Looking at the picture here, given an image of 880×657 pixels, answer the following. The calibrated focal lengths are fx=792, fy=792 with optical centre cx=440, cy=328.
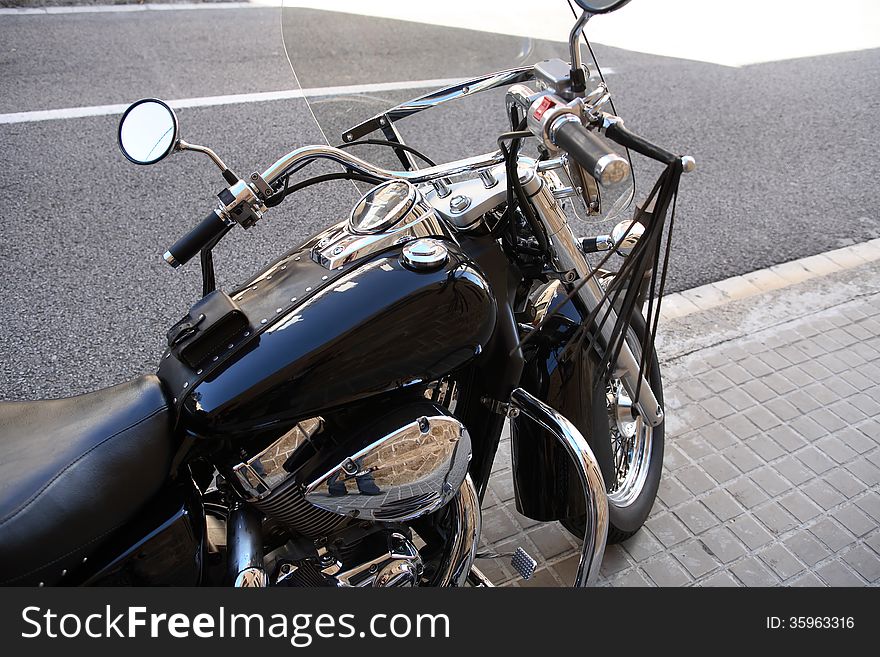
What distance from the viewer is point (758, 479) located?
277cm

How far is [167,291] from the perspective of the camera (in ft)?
11.5

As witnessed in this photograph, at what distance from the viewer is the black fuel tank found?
4.63 ft

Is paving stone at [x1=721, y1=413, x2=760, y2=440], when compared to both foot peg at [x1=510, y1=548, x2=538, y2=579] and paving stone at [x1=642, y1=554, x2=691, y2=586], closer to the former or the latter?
paving stone at [x1=642, y1=554, x2=691, y2=586]

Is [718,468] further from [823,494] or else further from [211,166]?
[211,166]

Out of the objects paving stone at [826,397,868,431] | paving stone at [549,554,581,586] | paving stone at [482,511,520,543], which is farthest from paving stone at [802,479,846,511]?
paving stone at [482,511,520,543]

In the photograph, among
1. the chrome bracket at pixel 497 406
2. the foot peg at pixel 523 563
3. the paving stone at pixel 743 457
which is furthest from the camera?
the paving stone at pixel 743 457

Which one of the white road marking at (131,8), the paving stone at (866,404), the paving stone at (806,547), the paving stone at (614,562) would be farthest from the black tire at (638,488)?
the white road marking at (131,8)

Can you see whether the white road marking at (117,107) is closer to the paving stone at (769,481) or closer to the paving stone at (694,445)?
the paving stone at (694,445)

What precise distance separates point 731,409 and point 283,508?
6.98 feet

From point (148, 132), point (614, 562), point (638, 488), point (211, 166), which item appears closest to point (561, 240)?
point (148, 132)

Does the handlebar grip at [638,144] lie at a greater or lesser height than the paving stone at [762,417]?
greater

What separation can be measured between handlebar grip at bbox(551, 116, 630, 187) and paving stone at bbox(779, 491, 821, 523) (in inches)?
69.9

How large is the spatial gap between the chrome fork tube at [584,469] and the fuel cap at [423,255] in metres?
0.47

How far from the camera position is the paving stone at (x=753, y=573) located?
7.88ft
